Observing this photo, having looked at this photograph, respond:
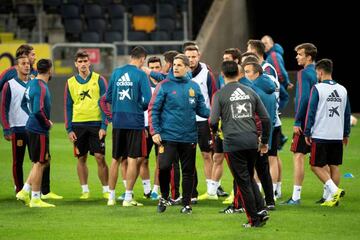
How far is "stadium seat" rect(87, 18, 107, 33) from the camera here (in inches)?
1291

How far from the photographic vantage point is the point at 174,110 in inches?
518

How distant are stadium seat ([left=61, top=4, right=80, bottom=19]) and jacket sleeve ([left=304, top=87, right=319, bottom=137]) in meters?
19.9

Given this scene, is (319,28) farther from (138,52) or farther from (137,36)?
(138,52)

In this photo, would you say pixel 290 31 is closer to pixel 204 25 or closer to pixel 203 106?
pixel 204 25

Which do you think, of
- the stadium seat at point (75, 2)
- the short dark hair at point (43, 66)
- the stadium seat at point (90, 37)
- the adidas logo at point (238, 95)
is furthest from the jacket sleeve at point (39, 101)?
the stadium seat at point (75, 2)

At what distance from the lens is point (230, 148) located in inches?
468

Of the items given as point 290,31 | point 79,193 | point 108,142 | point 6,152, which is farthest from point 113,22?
point 79,193

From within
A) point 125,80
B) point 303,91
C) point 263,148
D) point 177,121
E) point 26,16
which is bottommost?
point 263,148

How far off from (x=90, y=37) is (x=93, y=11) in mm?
1141

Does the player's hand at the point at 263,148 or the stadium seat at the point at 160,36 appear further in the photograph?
the stadium seat at the point at 160,36

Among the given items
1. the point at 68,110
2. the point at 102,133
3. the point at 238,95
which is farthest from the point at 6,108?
the point at 238,95

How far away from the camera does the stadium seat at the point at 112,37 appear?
32406 millimetres

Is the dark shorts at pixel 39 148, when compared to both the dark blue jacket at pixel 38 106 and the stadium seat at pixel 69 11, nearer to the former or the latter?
the dark blue jacket at pixel 38 106

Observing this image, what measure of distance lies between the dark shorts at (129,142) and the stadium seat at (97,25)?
62.1ft
